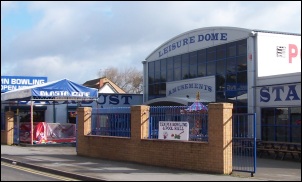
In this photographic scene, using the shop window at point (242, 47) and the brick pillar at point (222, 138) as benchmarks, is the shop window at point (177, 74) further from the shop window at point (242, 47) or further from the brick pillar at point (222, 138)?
the brick pillar at point (222, 138)

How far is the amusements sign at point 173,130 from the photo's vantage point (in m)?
13.9

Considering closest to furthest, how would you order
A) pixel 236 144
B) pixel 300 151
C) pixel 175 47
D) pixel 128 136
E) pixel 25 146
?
pixel 236 144, pixel 128 136, pixel 300 151, pixel 25 146, pixel 175 47

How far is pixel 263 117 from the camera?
71.9ft

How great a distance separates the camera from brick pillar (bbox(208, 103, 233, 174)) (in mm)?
12523

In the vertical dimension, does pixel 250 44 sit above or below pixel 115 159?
above

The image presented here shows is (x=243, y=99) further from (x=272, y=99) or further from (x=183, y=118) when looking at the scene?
(x=183, y=118)

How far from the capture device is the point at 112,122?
17.2 meters

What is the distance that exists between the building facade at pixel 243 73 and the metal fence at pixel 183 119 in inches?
303

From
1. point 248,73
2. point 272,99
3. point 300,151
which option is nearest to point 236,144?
point 300,151

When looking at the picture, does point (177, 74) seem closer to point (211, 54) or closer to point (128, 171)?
point (211, 54)

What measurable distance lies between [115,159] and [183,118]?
3.86 metres

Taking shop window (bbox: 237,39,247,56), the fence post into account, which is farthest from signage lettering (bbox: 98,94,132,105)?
the fence post

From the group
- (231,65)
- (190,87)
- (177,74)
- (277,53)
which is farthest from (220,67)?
(177,74)

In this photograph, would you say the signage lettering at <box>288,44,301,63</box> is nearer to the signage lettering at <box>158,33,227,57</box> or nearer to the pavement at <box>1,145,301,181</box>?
the signage lettering at <box>158,33,227,57</box>
